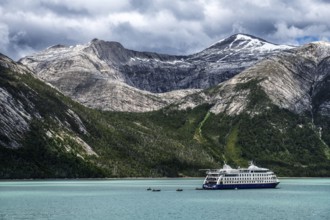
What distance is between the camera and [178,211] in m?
170

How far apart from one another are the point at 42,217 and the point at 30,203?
45841 millimetres

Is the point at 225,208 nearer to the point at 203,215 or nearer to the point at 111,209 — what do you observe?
the point at 203,215

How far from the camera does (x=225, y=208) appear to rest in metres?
180

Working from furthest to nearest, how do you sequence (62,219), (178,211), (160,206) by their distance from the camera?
(160,206)
(178,211)
(62,219)

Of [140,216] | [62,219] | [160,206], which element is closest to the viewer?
[62,219]

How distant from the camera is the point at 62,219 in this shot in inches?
5748

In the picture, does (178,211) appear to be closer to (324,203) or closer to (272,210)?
(272,210)

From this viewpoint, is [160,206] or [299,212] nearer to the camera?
[299,212]

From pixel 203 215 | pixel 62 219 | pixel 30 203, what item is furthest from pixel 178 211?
pixel 30 203

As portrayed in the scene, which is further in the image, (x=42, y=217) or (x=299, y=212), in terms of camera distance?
(x=299, y=212)

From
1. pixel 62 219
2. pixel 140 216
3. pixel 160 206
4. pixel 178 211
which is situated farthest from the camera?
pixel 160 206

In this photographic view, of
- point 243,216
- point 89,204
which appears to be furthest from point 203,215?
point 89,204

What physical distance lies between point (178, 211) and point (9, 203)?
2349 inches

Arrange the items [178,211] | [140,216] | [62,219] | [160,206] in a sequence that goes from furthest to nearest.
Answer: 1. [160,206]
2. [178,211]
3. [140,216]
4. [62,219]
